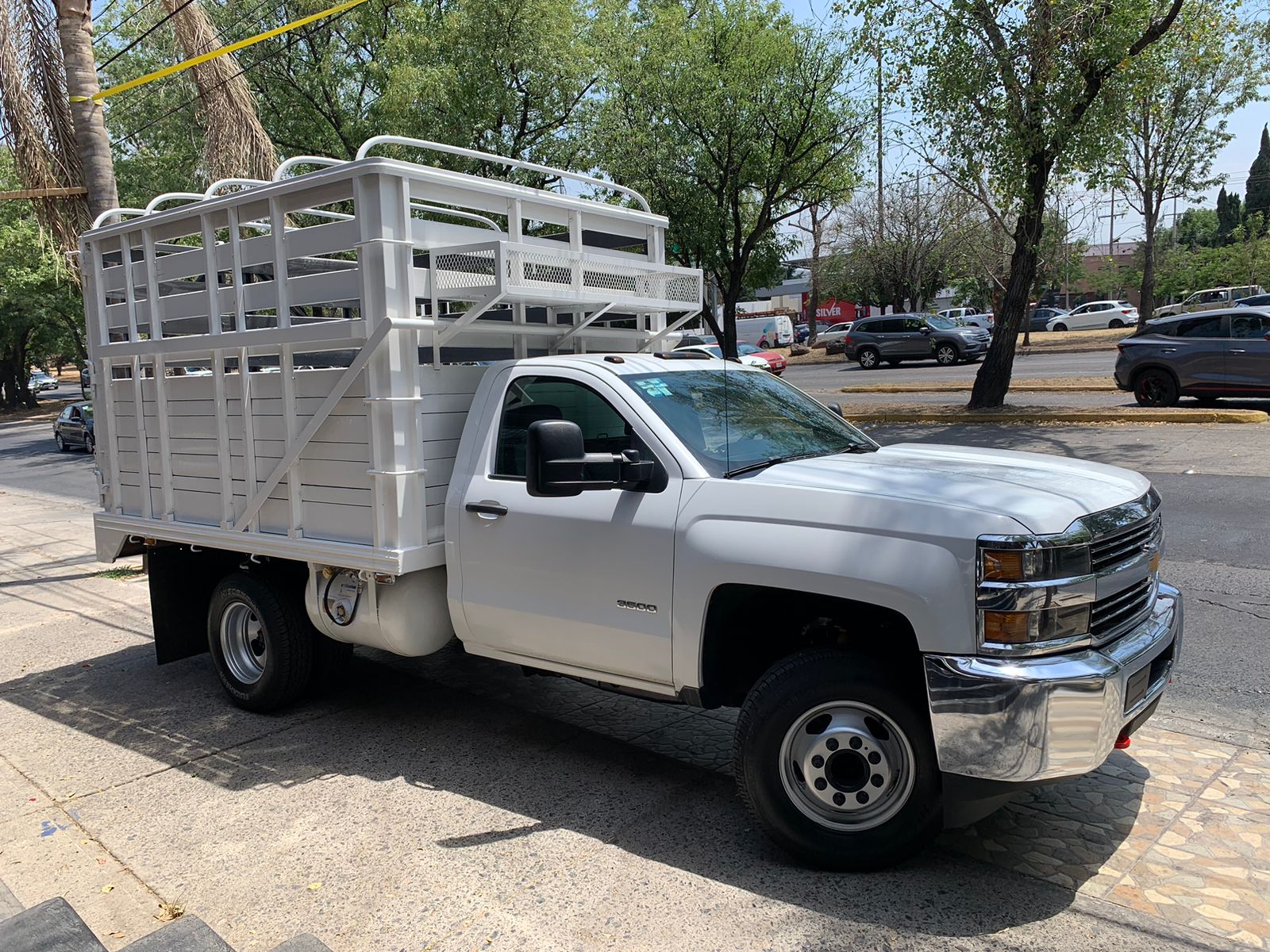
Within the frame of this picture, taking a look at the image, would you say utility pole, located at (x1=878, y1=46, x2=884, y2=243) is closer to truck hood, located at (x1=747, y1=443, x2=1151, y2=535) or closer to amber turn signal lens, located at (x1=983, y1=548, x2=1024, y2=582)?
truck hood, located at (x1=747, y1=443, x2=1151, y2=535)

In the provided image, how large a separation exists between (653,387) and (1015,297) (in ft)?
45.7

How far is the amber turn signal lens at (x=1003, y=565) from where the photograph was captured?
11.0 feet

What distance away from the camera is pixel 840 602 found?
3.80 m

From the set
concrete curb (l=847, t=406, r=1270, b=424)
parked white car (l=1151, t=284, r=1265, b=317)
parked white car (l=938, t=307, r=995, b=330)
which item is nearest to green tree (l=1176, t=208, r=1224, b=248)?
parked white car (l=938, t=307, r=995, b=330)

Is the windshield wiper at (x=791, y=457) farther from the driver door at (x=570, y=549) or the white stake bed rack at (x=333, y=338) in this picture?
the white stake bed rack at (x=333, y=338)

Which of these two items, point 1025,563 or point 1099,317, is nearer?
point 1025,563

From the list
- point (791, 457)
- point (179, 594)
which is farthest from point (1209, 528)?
point (179, 594)

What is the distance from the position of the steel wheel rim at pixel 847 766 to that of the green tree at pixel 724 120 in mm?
14075

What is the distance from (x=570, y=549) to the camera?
14.5ft

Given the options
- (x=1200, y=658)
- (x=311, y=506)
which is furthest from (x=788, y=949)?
(x=1200, y=658)

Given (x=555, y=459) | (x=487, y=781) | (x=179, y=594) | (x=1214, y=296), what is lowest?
(x=487, y=781)

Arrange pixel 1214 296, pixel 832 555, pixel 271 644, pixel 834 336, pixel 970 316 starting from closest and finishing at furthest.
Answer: pixel 832 555
pixel 271 644
pixel 1214 296
pixel 834 336
pixel 970 316

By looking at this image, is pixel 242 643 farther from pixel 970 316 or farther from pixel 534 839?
pixel 970 316

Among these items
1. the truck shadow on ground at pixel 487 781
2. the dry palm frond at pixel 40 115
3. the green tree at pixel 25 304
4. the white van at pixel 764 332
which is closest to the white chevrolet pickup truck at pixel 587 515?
the truck shadow on ground at pixel 487 781
